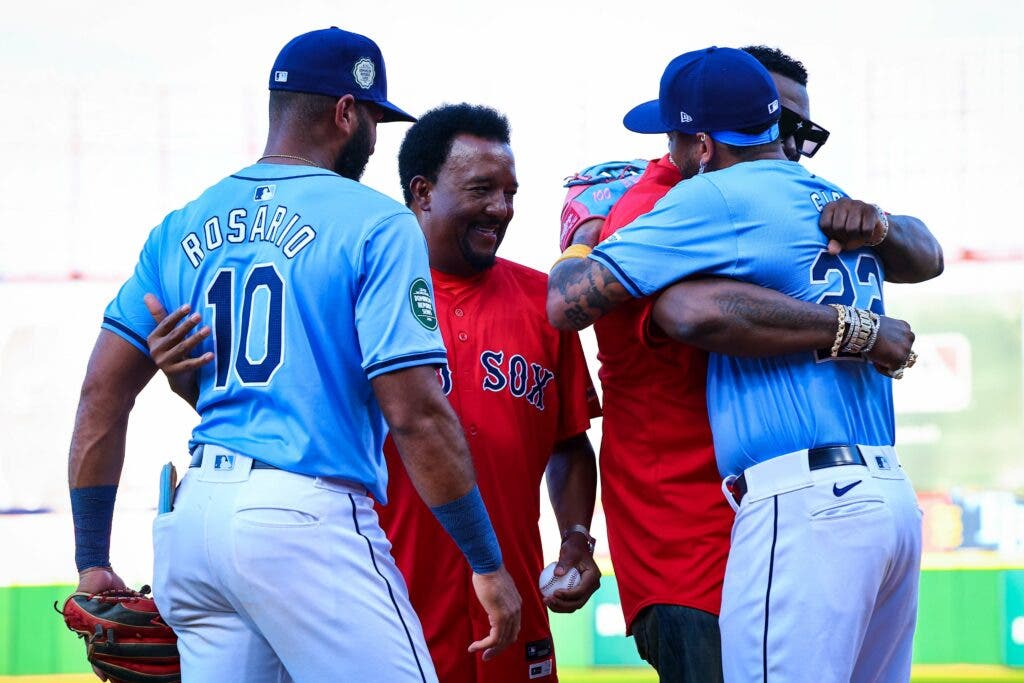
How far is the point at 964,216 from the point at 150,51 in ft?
17.2

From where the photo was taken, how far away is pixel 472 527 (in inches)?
95.5

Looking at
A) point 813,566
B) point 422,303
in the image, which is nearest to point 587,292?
point 422,303

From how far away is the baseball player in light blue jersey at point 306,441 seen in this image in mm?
A: 2303

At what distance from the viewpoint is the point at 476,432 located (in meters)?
3.16

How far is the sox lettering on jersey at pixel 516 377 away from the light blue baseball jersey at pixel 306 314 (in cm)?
72

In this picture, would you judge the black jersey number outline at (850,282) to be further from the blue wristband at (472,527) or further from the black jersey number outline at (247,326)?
the black jersey number outline at (247,326)

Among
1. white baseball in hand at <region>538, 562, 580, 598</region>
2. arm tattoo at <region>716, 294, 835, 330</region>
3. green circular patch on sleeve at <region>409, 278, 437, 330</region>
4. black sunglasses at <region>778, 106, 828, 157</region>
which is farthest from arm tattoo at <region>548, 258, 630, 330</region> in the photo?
black sunglasses at <region>778, 106, 828, 157</region>

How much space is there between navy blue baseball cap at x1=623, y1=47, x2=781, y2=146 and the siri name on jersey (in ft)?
2.95

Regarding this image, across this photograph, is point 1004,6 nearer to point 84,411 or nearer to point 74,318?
point 74,318

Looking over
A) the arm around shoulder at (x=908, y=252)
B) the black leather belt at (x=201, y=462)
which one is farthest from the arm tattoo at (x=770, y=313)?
the black leather belt at (x=201, y=462)

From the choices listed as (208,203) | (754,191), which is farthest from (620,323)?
(208,203)

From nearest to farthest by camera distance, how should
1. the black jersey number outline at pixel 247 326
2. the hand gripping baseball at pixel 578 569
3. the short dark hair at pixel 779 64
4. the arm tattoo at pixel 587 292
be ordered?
the black jersey number outline at pixel 247 326 < the arm tattoo at pixel 587 292 < the hand gripping baseball at pixel 578 569 < the short dark hair at pixel 779 64

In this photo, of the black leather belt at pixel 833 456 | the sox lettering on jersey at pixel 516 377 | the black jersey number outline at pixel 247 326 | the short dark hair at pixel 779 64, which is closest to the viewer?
the black jersey number outline at pixel 247 326

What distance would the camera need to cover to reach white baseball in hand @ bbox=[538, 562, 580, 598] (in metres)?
3.07
